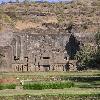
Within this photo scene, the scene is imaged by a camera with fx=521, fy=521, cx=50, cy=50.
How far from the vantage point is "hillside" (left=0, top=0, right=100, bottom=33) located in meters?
127

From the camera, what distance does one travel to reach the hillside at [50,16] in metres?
127

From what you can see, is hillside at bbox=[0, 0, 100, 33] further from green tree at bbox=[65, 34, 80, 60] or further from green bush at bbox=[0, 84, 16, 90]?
green bush at bbox=[0, 84, 16, 90]

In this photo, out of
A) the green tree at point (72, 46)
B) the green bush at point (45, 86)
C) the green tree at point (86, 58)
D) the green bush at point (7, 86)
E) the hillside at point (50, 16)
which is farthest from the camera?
the hillside at point (50, 16)

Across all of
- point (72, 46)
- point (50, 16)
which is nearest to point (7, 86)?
point (72, 46)

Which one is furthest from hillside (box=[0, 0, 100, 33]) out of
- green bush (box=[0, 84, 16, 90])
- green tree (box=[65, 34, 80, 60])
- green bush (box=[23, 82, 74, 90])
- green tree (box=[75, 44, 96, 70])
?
green bush (box=[0, 84, 16, 90])

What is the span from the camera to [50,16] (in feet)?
468

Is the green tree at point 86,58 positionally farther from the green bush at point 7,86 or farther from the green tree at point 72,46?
the green bush at point 7,86

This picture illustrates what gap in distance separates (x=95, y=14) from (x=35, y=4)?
19145 millimetres

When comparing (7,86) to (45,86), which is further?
(7,86)

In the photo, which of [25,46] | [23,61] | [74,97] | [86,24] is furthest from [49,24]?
[74,97]

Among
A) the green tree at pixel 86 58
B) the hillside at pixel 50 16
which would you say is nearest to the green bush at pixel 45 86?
the green tree at pixel 86 58

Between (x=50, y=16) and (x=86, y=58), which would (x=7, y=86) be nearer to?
(x=86, y=58)

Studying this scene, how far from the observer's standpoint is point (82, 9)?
494ft

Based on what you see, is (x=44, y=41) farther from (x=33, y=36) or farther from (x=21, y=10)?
(x=21, y=10)
